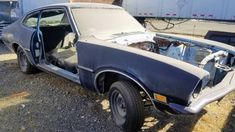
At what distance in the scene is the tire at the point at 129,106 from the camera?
321 centimetres

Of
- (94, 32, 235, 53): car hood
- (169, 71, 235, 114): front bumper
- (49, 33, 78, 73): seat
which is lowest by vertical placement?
(49, 33, 78, 73): seat

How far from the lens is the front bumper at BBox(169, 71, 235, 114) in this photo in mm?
2775

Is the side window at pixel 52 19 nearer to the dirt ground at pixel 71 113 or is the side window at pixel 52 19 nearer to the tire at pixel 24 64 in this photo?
the tire at pixel 24 64

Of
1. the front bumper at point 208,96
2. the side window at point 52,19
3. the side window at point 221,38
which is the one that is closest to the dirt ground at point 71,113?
the front bumper at point 208,96

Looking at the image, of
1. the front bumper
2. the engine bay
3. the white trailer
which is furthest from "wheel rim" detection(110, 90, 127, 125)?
the white trailer

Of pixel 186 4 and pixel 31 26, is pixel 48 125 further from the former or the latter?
pixel 186 4

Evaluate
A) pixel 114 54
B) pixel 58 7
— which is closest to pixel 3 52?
pixel 58 7

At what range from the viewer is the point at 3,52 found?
8.57m

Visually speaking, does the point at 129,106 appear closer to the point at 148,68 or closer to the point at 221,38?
the point at 148,68

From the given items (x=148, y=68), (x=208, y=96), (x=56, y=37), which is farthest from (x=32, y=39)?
(x=208, y=96)

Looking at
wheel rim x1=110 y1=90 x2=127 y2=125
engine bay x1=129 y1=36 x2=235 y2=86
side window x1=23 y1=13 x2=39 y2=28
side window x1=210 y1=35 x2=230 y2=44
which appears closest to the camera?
wheel rim x1=110 y1=90 x2=127 y2=125

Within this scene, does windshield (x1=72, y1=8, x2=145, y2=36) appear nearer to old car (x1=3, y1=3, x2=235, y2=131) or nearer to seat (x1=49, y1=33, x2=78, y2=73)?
old car (x1=3, y1=3, x2=235, y2=131)

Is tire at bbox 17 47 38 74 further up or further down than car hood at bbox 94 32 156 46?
further down

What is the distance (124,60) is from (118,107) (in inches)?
26.8
